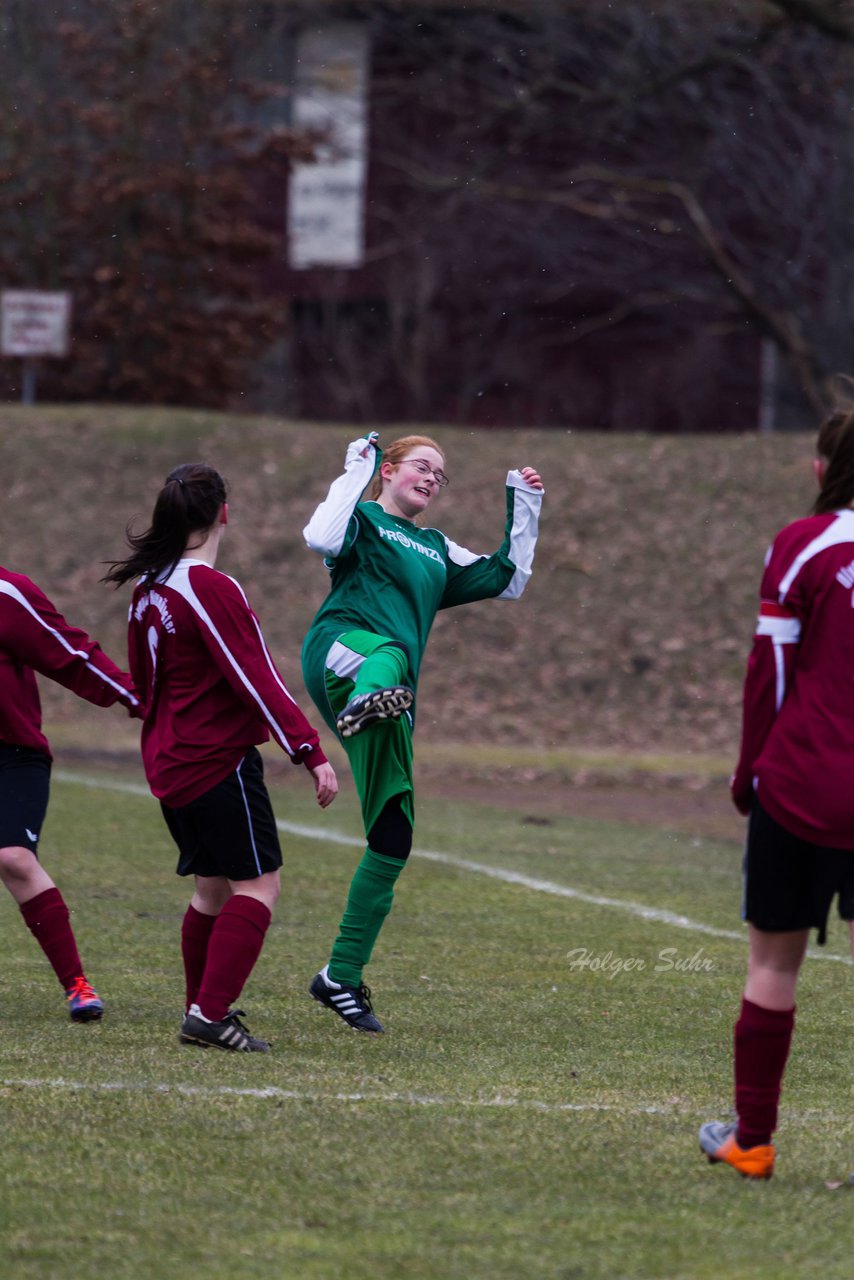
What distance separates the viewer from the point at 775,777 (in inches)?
167

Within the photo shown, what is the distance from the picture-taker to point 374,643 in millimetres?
6262

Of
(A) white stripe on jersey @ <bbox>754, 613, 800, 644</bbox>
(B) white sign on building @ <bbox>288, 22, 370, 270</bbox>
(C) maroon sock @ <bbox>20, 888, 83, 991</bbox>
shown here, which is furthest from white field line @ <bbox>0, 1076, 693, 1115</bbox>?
(B) white sign on building @ <bbox>288, 22, 370, 270</bbox>

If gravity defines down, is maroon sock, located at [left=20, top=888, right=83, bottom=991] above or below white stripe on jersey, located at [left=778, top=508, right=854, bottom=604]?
below

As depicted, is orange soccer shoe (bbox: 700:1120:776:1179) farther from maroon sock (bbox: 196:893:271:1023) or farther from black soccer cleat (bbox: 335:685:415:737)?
black soccer cleat (bbox: 335:685:415:737)

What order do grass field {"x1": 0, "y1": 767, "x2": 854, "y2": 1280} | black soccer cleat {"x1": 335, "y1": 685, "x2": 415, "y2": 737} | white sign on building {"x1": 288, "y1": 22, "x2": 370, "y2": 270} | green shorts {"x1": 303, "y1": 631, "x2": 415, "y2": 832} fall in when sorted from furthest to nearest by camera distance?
white sign on building {"x1": 288, "y1": 22, "x2": 370, "y2": 270}, green shorts {"x1": 303, "y1": 631, "x2": 415, "y2": 832}, black soccer cleat {"x1": 335, "y1": 685, "x2": 415, "y2": 737}, grass field {"x1": 0, "y1": 767, "x2": 854, "y2": 1280}

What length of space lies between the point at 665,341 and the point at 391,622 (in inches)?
1069

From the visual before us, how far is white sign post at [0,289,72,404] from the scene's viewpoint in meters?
24.4

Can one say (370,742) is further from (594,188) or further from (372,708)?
(594,188)

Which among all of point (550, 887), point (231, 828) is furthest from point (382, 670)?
point (550, 887)

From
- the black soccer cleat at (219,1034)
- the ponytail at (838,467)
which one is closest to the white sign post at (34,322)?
the black soccer cleat at (219,1034)

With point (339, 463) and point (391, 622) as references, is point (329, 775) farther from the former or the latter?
point (339, 463)

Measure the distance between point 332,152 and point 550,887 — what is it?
69.2 ft

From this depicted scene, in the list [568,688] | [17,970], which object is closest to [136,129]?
[568,688]

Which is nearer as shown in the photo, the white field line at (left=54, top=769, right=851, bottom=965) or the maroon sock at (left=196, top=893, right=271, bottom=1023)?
the maroon sock at (left=196, top=893, right=271, bottom=1023)
